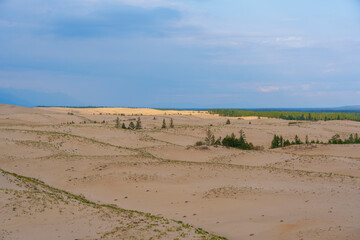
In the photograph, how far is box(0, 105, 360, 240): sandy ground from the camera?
1242 centimetres

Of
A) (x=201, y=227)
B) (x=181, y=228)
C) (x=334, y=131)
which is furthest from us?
(x=334, y=131)

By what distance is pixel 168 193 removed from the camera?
62.5 ft

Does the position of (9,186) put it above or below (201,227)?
above

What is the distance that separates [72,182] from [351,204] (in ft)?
51.3

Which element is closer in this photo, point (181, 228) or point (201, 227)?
point (181, 228)

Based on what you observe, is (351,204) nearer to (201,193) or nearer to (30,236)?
(201,193)

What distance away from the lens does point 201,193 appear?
18672mm

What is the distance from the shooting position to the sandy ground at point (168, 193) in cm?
1242

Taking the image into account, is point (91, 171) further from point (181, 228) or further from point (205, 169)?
A: point (181, 228)

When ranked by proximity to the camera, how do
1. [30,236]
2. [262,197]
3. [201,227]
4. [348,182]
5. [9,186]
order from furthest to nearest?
1. [348,182]
2. [262,197]
3. [9,186]
4. [201,227]
5. [30,236]

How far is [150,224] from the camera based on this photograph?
12.9 metres

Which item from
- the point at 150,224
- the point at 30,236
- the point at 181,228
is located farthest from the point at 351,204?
the point at 30,236

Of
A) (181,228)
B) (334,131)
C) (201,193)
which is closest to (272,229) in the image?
(181,228)

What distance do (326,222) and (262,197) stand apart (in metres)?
4.36
